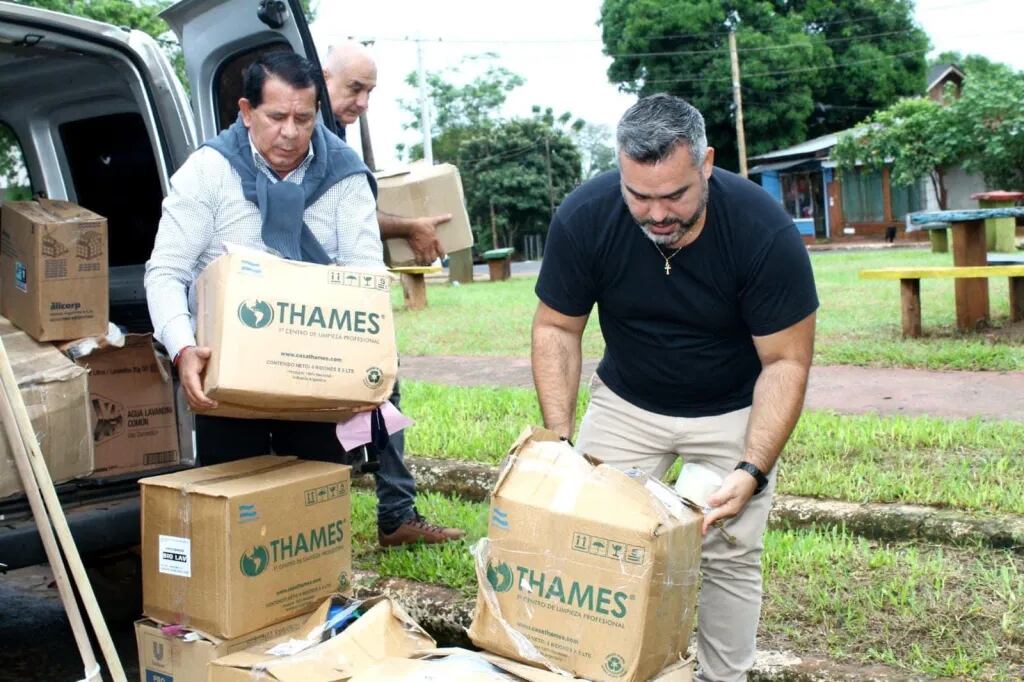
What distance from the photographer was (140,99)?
4246 millimetres

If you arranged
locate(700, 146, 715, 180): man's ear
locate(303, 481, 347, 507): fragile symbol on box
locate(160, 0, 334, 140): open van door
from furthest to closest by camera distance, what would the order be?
1. locate(160, 0, 334, 140): open van door
2. locate(303, 481, 347, 507): fragile symbol on box
3. locate(700, 146, 715, 180): man's ear

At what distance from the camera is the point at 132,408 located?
161 inches

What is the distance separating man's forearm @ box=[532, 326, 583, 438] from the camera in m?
3.20

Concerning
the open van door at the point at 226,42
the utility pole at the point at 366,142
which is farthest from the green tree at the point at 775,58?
the open van door at the point at 226,42

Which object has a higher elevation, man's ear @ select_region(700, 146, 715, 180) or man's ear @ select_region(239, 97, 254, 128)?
man's ear @ select_region(239, 97, 254, 128)

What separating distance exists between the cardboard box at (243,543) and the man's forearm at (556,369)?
0.68m

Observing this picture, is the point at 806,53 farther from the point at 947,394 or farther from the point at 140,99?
the point at 140,99

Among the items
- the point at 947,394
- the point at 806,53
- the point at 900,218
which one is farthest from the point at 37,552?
the point at 806,53

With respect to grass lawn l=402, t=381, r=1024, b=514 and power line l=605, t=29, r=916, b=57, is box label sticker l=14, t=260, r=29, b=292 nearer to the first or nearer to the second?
grass lawn l=402, t=381, r=1024, b=514

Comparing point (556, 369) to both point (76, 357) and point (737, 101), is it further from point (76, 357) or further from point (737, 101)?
point (737, 101)

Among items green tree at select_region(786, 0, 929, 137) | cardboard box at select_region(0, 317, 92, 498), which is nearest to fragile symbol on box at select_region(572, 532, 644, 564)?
cardboard box at select_region(0, 317, 92, 498)

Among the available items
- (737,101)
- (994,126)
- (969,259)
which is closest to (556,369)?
(969,259)

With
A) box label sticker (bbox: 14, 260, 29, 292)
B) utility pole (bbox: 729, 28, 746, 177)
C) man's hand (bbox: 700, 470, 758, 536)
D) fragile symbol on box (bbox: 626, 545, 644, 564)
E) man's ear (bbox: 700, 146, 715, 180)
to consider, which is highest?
utility pole (bbox: 729, 28, 746, 177)

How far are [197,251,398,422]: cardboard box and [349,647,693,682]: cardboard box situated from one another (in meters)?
0.79
